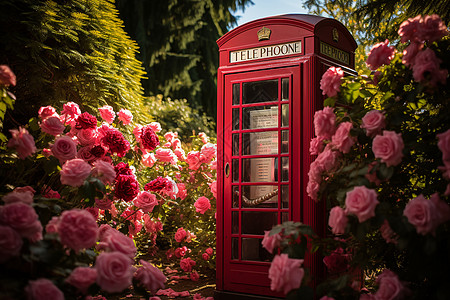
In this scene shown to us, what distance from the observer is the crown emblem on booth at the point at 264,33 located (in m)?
4.30

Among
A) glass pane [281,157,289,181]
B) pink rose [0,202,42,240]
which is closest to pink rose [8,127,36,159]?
pink rose [0,202,42,240]

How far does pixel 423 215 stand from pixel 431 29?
51.0 inches

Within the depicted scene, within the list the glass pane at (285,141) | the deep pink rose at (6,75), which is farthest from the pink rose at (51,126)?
the glass pane at (285,141)

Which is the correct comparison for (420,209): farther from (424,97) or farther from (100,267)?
(100,267)

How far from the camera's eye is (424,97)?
11.1 feet

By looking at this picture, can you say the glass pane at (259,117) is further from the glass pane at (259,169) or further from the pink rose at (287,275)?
the pink rose at (287,275)

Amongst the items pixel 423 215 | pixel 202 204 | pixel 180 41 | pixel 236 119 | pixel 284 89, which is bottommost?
pixel 202 204

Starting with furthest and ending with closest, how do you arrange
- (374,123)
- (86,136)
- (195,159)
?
(195,159), (86,136), (374,123)

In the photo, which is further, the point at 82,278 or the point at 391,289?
the point at 391,289

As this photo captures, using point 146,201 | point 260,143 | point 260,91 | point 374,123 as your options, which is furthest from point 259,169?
point 374,123

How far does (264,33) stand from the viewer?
14.2ft

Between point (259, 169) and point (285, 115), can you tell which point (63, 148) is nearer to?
point (259, 169)

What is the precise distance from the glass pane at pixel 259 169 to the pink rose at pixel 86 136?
4.74ft

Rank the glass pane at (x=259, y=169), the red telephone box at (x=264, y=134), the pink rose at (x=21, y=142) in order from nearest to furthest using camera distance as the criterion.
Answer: the pink rose at (x=21, y=142)
the red telephone box at (x=264, y=134)
the glass pane at (x=259, y=169)
